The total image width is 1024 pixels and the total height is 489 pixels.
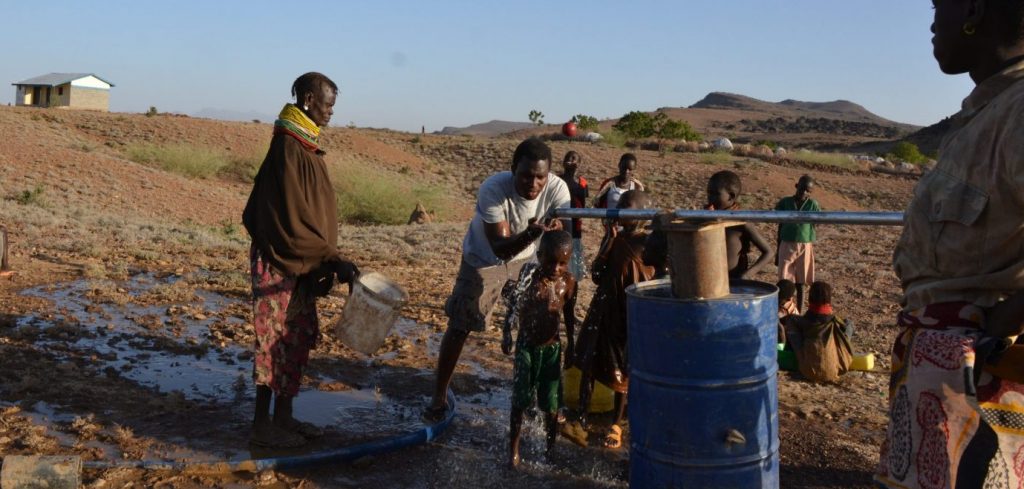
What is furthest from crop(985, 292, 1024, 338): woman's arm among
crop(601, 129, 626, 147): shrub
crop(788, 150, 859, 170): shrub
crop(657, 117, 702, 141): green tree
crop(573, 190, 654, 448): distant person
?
crop(657, 117, 702, 141): green tree

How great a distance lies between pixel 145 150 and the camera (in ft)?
69.6

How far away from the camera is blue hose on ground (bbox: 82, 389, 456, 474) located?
145 inches

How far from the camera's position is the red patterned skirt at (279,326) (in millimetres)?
3863

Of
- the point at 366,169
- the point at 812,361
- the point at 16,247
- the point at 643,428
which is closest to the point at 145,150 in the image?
the point at 366,169

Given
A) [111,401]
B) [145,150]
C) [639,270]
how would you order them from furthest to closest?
[145,150]
[111,401]
[639,270]

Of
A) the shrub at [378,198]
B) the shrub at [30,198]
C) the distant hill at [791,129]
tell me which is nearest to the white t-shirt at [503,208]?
the shrub at [30,198]

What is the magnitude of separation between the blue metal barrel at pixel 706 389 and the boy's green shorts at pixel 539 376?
1.07m

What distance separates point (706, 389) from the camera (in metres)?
2.88

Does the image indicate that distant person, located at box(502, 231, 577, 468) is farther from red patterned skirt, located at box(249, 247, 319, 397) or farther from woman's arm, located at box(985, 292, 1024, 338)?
woman's arm, located at box(985, 292, 1024, 338)

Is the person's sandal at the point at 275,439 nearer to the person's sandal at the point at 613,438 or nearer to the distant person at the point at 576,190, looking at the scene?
the person's sandal at the point at 613,438

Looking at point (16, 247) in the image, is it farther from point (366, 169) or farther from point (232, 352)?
point (366, 169)

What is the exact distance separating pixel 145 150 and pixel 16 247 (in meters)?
12.7

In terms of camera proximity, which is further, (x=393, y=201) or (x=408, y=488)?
(x=393, y=201)

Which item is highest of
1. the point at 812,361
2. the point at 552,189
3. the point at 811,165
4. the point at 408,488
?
the point at 811,165
